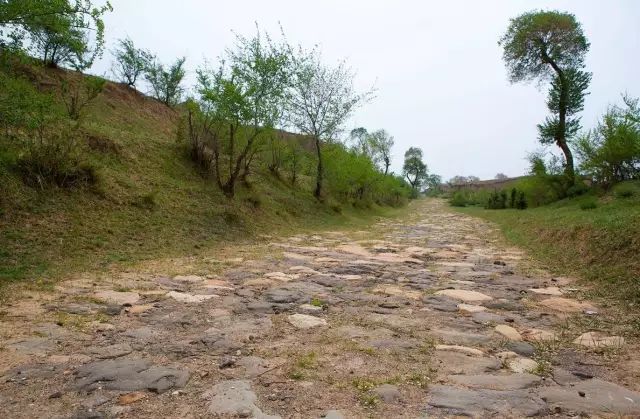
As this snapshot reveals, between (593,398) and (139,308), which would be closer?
(593,398)

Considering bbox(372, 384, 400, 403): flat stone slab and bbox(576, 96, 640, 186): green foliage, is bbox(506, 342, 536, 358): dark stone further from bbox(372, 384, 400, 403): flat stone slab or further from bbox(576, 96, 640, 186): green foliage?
bbox(576, 96, 640, 186): green foliage

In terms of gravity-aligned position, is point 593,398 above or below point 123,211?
below

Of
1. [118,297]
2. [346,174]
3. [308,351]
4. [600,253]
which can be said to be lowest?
[118,297]

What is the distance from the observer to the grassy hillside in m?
5.67

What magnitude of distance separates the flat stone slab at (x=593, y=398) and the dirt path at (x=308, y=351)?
0.01 metres

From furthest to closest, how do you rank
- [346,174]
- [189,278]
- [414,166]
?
[414,166], [346,174], [189,278]

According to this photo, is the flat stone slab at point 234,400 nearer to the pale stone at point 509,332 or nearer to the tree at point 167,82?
the pale stone at point 509,332

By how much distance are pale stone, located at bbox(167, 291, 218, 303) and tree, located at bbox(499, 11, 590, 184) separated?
2292cm

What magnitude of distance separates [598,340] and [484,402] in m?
1.69

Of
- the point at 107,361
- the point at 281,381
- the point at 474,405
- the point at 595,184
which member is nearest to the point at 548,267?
the point at 474,405

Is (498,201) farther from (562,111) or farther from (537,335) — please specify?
(537,335)

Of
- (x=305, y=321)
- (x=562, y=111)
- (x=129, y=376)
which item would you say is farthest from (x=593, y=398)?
(x=562, y=111)

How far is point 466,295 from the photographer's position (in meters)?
4.58

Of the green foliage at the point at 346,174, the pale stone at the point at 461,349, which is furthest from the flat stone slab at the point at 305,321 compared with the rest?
the green foliage at the point at 346,174
